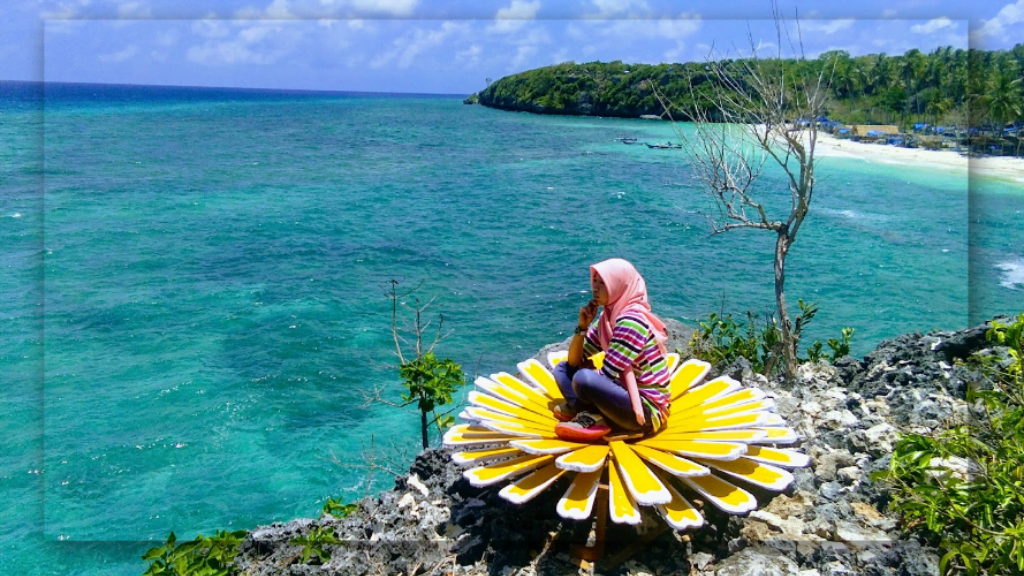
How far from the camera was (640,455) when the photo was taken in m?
3.52

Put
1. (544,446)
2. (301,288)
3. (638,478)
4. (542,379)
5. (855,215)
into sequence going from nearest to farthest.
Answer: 1. (638,478)
2. (544,446)
3. (542,379)
4. (301,288)
5. (855,215)

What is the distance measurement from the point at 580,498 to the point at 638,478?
0.27 meters

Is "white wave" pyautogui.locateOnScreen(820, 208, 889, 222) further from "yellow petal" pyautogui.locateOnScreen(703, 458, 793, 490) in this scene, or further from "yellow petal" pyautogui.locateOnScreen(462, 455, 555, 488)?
"yellow petal" pyautogui.locateOnScreen(462, 455, 555, 488)

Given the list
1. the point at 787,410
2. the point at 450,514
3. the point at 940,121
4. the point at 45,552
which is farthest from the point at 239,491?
the point at 940,121

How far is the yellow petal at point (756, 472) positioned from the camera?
3439 mm

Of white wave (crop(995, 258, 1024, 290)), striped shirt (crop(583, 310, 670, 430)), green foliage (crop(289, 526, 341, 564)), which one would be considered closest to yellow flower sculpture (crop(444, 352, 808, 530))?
striped shirt (crop(583, 310, 670, 430))

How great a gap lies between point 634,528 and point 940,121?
51.2 m

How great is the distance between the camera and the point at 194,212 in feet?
81.5

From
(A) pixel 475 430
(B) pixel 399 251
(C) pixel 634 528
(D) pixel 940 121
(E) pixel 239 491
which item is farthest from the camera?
(D) pixel 940 121

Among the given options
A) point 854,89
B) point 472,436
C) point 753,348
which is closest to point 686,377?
point 472,436

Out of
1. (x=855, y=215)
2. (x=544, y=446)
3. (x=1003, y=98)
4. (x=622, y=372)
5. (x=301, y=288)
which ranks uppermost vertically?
(x=1003, y=98)

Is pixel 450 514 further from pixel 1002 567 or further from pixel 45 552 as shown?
pixel 45 552

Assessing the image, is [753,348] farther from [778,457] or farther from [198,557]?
[198,557]

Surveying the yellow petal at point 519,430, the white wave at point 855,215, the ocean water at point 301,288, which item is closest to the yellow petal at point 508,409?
the yellow petal at point 519,430
